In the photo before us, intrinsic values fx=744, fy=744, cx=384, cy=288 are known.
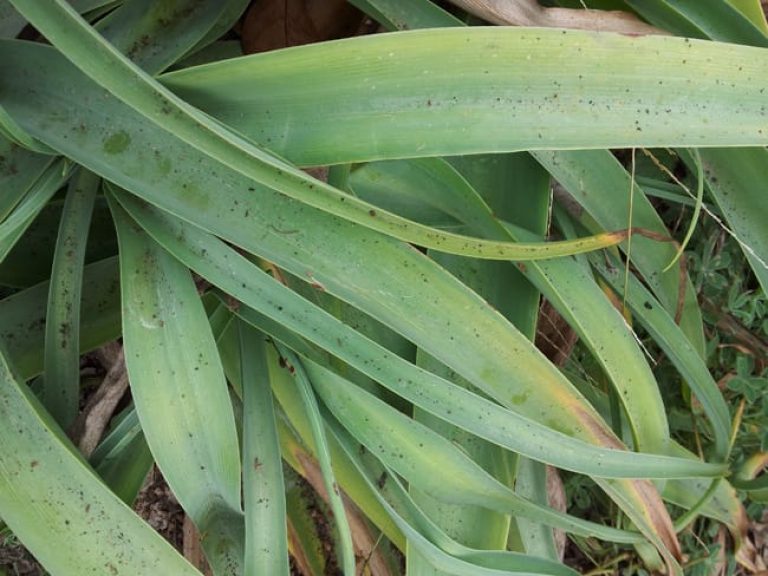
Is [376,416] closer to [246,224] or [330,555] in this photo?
[246,224]

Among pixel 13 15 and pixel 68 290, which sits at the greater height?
pixel 13 15

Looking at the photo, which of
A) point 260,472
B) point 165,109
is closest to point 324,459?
point 260,472

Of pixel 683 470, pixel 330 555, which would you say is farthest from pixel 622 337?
pixel 330 555

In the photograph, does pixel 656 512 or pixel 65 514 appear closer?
pixel 65 514

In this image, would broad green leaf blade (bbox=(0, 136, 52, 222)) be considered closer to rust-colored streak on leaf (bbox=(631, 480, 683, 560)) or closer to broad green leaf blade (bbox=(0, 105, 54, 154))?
broad green leaf blade (bbox=(0, 105, 54, 154))

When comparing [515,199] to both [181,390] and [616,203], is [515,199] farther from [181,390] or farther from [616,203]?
[181,390]
